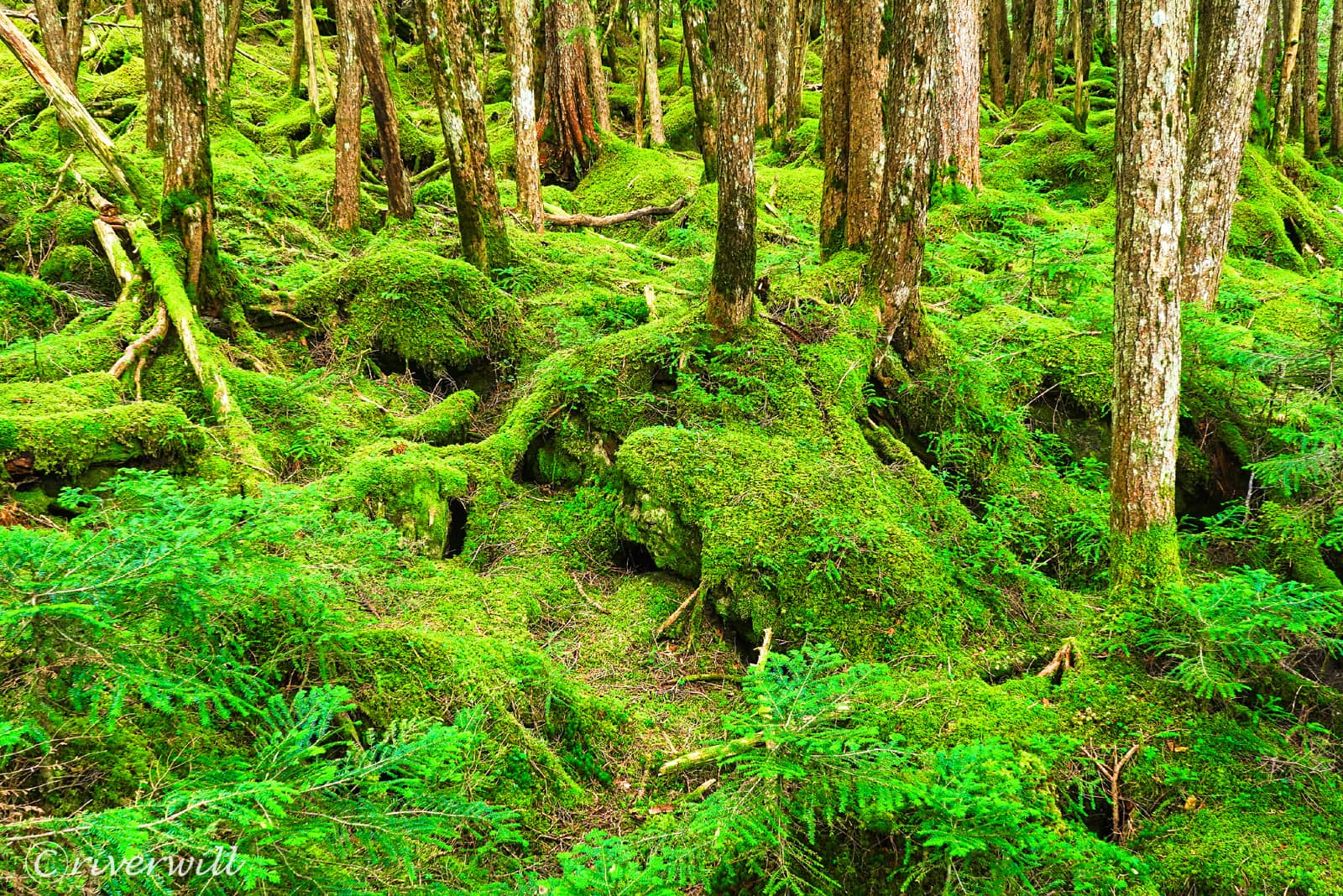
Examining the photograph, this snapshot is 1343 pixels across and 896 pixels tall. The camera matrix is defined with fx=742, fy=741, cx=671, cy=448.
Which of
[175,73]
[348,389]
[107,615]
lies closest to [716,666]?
[107,615]

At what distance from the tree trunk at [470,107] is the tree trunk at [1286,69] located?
1425cm

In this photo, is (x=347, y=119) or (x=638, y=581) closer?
(x=638, y=581)

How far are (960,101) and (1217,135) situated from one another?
4.12 metres

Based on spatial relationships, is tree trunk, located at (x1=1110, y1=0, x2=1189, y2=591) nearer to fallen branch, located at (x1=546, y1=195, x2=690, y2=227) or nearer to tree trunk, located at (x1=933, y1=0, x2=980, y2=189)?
tree trunk, located at (x1=933, y1=0, x2=980, y2=189)

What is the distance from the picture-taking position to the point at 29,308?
18.8 feet

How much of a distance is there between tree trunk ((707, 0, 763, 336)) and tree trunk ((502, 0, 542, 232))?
15.7ft

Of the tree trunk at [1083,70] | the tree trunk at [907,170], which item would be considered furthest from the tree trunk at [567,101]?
the tree trunk at [1083,70]

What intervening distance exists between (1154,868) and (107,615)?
12.8 feet

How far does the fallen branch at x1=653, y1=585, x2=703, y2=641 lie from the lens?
471 centimetres

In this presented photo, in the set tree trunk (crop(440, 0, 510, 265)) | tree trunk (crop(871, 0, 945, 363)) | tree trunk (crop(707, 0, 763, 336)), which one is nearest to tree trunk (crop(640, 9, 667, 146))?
tree trunk (crop(440, 0, 510, 265))

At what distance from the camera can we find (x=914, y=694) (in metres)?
3.69

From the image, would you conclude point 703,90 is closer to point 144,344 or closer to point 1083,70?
point 1083,70

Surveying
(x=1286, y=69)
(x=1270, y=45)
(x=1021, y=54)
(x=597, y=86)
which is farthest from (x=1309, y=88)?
(x=597, y=86)

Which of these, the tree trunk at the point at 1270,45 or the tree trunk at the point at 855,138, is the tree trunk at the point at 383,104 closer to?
the tree trunk at the point at 855,138
